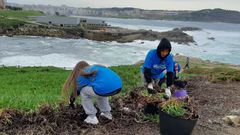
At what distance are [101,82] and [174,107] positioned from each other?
1071 millimetres

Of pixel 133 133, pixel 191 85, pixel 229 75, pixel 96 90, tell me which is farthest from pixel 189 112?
pixel 229 75

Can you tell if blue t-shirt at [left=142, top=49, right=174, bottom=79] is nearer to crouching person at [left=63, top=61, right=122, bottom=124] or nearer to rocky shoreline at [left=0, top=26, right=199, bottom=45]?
crouching person at [left=63, top=61, right=122, bottom=124]

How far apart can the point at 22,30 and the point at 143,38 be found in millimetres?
19952

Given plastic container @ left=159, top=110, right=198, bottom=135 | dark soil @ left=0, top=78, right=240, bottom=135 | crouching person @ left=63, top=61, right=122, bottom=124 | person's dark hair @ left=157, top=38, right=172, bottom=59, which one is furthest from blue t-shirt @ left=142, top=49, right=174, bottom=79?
plastic container @ left=159, top=110, right=198, bottom=135

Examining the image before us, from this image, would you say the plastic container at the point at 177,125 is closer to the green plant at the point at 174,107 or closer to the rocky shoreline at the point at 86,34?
the green plant at the point at 174,107

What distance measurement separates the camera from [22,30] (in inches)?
2472

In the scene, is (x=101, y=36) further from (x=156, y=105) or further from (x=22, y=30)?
(x=156, y=105)

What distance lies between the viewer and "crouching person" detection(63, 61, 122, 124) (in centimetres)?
567

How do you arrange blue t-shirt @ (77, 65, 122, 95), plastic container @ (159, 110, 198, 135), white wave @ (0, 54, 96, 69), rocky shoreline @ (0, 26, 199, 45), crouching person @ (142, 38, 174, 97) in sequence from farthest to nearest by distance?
rocky shoreline @ (0, 26, 199, 45) < white wave @ (0, 54, 96, 69) < crouching person @ (142, 38, 174, 97) < blue t-shirt @ (77, 65, 122, 95) < plastic container @ (159, 110, 198, 135)

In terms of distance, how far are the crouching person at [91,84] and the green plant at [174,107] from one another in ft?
2.34

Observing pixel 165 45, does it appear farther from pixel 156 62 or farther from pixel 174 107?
pixel 174 107

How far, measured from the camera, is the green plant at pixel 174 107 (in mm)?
5375

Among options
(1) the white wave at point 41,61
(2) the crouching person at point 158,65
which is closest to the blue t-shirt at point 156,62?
(2) the crouching person at point 158,65

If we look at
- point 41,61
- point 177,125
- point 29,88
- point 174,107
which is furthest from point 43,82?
point 41,61
